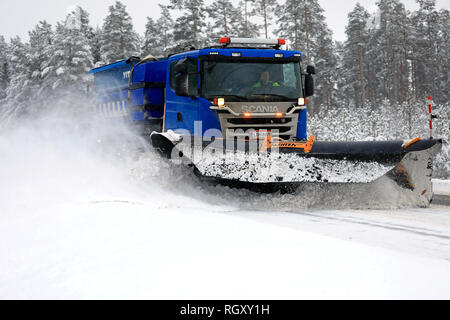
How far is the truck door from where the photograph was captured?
8.31 metres

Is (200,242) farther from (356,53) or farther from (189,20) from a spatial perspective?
(356,53)

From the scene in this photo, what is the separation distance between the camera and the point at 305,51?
4406 cm

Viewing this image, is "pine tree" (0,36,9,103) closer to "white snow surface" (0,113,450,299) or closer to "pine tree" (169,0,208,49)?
"pine tree" (169,0,208,49)

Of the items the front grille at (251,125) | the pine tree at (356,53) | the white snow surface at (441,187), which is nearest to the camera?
the front grille at (251,125)

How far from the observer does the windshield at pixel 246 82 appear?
826 centimetres

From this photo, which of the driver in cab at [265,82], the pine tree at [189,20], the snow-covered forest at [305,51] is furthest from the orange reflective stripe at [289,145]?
the pine tree at [189,20]

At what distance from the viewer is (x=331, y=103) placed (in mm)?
63031

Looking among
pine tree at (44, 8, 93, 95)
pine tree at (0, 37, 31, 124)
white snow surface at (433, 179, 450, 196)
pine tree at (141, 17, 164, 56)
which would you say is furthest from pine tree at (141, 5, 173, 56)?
white snow surface at (433, 179, 450, 196)

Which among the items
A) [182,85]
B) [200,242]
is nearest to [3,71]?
[182,85]

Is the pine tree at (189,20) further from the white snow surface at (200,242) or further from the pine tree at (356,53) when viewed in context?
the white snow surface at (200,242)

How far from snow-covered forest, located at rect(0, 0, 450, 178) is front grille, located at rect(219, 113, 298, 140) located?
1106 cm

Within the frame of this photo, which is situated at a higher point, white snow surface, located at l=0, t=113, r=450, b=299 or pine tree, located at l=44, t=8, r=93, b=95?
pine tree, located at l=44, t=8, r=93, b=95

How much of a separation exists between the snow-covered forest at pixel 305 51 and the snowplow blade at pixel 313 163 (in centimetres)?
1079
